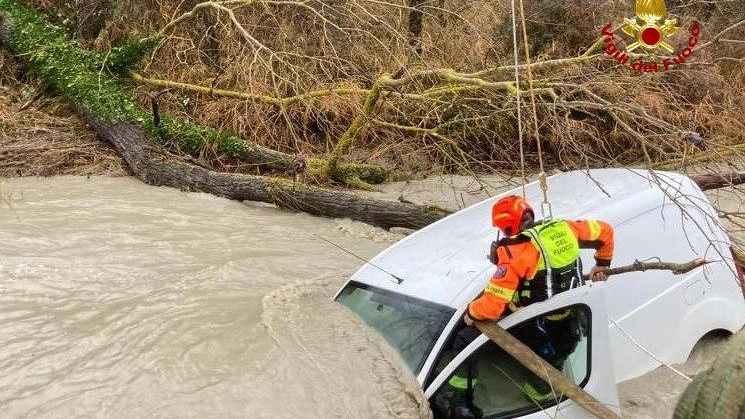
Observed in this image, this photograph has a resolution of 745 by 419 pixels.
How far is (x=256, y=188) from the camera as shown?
27.1ft

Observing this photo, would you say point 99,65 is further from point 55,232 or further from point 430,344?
point 430,344

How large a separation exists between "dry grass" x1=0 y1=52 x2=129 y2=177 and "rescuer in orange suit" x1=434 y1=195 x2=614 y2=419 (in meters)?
6.85

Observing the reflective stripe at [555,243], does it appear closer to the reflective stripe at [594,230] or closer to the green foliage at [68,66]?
the reflective stripe at [594,230]

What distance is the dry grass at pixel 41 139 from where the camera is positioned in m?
8.91

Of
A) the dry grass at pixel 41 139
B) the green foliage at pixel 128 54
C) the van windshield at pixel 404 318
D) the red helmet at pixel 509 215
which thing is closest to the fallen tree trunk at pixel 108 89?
the green foliage at pixel 128 54

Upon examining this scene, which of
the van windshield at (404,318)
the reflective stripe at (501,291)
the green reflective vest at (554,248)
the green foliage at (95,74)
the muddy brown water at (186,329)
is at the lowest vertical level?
the muddy brown water at (186,329)

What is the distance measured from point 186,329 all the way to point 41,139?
6593mm

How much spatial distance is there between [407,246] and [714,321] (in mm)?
2218

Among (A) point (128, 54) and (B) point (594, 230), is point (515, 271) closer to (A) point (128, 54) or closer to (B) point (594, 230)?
(B) point (594, 230)

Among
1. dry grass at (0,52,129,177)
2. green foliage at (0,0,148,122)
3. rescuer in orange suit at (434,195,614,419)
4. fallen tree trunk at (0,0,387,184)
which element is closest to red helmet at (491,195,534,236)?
rescuer in orange suit at (434,195,614,419)

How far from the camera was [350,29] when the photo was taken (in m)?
10.8

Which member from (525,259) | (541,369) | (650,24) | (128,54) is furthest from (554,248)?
(128,54)

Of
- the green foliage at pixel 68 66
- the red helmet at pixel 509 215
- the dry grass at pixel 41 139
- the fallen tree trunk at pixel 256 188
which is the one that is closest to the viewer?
the red helmet at pixel 509 215

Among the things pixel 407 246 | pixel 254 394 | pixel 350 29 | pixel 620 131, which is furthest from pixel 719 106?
pixel 254 394
